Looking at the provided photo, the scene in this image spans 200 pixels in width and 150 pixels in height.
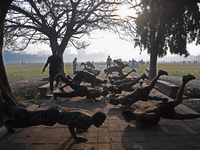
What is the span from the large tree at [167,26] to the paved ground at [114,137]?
6194 millimetres

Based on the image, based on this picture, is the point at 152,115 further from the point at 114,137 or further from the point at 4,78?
the point at 4,78

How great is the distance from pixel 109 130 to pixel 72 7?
39.0 feet

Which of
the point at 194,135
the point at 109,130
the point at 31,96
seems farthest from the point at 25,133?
the point at 31,96

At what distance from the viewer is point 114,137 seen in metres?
3.23

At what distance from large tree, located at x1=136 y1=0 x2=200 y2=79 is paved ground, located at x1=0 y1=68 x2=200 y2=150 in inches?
244

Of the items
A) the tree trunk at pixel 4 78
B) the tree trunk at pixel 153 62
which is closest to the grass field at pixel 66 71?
the tree trunk at pixel 153 62

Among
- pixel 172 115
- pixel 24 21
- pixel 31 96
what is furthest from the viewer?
pixel 24 21

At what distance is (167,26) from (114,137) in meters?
8.35

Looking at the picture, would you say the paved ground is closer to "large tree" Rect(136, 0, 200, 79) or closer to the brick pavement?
the brick pavement

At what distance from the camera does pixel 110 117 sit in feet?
14.4

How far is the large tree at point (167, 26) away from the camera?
7855 mm

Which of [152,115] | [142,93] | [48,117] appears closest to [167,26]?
[142,93]

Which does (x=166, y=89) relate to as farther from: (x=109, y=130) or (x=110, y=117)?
A: (x=109, y=130)

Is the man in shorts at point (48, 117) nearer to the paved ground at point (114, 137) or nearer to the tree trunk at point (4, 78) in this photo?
the paved ground at point (114, 137)
